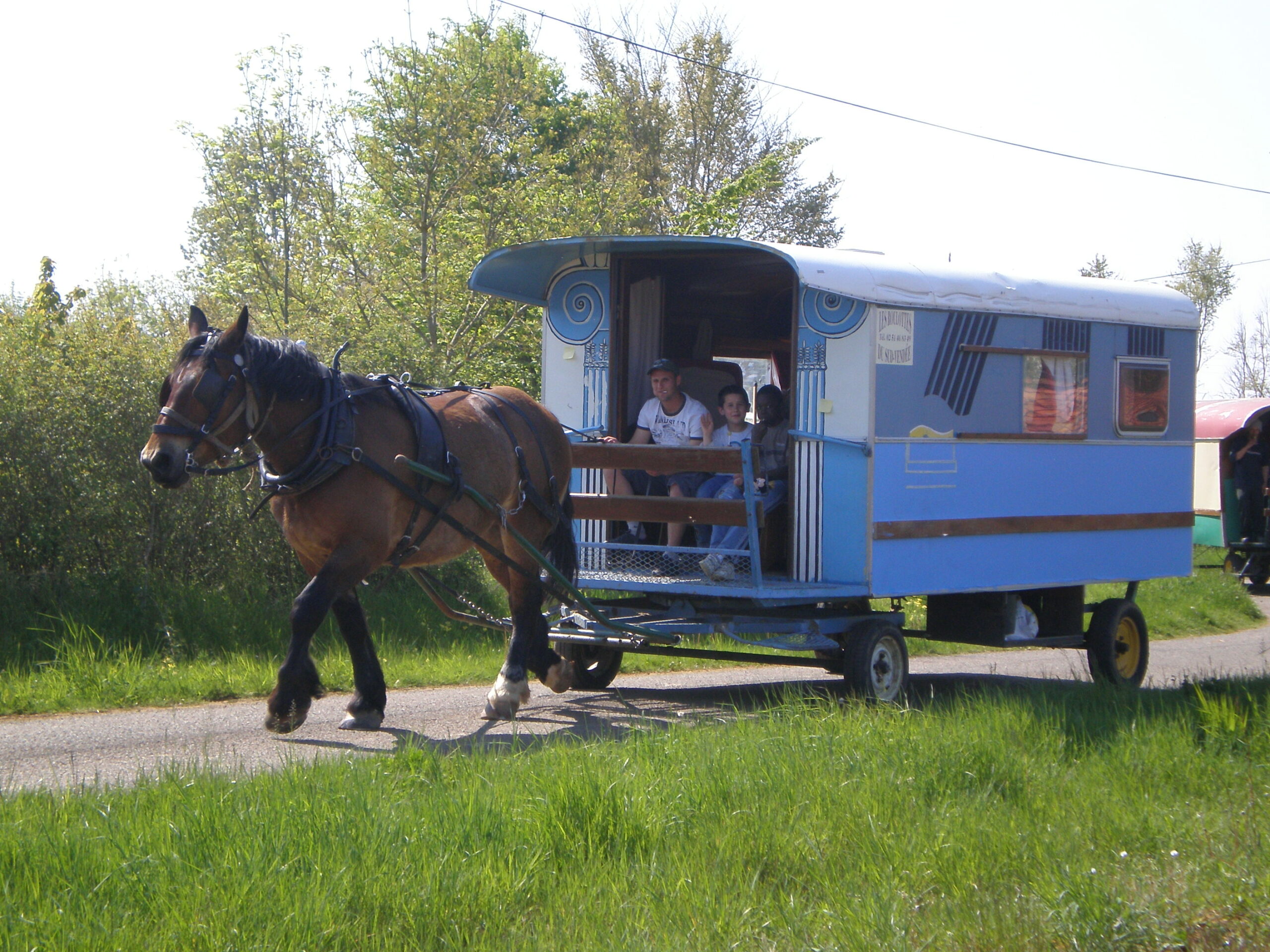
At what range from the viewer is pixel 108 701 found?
727 centimetres

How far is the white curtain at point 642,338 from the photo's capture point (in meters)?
9.05

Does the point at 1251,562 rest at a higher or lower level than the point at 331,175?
lower

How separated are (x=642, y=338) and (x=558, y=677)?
9.04 ft

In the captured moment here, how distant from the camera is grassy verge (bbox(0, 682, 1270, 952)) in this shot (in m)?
3.35

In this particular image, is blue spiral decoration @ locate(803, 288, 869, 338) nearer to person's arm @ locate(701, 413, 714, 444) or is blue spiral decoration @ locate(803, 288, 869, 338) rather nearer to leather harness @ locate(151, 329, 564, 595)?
person's arm @ locate(701, 413, 714, 444)

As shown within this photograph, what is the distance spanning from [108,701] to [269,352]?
257 centimetres

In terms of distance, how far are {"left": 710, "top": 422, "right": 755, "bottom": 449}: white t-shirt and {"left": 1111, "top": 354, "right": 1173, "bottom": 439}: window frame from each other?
259 cm

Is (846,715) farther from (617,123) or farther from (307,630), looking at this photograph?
(617,123)

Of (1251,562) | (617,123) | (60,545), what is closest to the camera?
(60,545)

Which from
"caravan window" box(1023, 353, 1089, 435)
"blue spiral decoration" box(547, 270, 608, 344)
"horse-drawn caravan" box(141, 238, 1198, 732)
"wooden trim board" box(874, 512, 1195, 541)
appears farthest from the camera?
"blue spiral decoration" box(547, 270, 608, 344)

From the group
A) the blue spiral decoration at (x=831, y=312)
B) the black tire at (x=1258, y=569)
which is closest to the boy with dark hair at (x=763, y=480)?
the blue spiral decoration at (x=831, y=312)

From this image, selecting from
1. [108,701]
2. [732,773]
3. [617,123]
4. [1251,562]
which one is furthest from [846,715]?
[617,123]

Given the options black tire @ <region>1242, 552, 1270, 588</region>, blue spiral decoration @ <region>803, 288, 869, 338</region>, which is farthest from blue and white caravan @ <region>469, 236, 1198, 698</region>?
black tire @ <region>1242, 552, 1270, 588</region>

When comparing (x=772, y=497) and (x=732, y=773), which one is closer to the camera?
(x=732, y=773)
